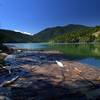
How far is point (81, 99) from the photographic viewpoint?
17.0 meters

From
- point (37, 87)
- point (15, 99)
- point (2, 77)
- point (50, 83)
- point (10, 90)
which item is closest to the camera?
point (15, 99)

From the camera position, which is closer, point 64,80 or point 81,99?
point 81,99

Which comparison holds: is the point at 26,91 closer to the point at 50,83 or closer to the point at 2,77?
the point at 50,83

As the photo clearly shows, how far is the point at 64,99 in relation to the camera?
17.1 m

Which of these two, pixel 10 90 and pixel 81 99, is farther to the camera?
pixel 10 90

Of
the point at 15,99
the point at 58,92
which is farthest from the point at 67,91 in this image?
the point at 15,99

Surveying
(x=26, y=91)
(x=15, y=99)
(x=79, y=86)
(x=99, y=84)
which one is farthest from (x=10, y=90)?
(x=99, y=84)

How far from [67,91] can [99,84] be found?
4033 millimetres

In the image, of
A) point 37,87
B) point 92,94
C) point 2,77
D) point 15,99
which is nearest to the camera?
point 15,99

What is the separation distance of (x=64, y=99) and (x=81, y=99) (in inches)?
A: 47.5

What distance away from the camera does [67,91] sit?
19.2 metres

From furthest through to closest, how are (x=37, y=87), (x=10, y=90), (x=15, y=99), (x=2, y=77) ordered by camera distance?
(x=2, y=77), (x=37, y=87), (x=10, y=90), (x=15, y=99)

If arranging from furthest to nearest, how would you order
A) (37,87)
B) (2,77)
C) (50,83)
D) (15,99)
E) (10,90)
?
(2,77)
(50,83)
(37,87)
(10,90)
(15,99)

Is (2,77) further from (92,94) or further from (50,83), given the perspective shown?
(92,94)
